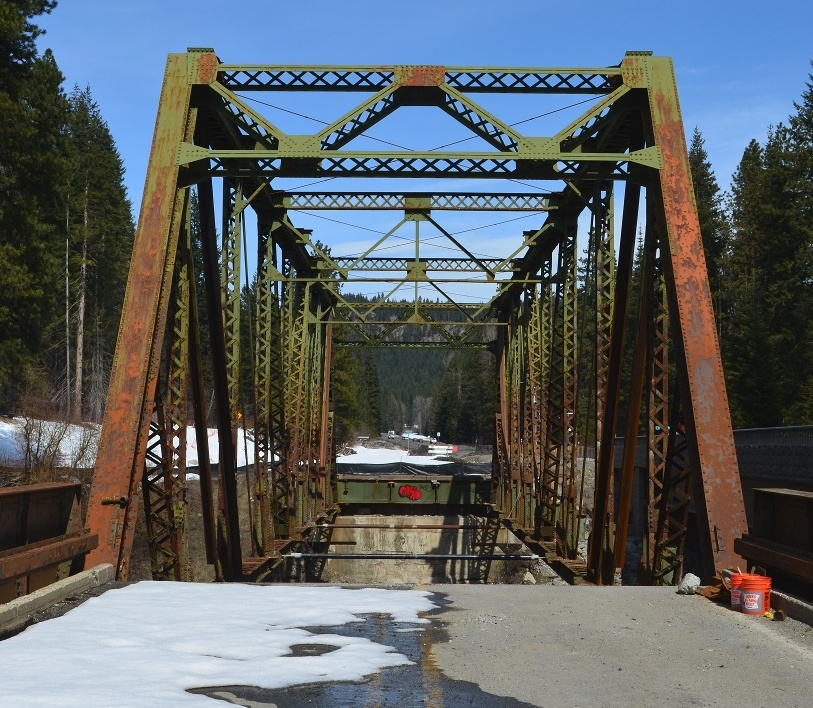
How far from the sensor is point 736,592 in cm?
834

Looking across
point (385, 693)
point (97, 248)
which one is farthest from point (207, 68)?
point (97, 248)

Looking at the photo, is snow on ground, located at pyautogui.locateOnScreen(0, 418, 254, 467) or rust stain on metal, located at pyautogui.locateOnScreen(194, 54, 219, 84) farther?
snow on ground, located at pyautogui.locateOnScreen(0, 418, 254, 467)

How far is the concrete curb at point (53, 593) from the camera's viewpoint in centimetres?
719

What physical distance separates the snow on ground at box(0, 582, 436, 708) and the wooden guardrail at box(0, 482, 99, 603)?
50cm

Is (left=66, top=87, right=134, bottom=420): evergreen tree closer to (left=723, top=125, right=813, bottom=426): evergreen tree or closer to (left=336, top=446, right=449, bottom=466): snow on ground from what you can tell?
(left=336, top=446, right=449, bottom=466): snow on ground

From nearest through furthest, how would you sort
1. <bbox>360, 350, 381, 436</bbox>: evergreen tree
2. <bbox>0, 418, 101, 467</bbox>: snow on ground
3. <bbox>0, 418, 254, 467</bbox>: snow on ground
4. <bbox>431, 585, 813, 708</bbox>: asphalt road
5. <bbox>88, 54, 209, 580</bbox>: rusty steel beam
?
<bbox>431, 585, 813, 708</bbox>: asphalt road
<bbox>88, 54, 209, 580</bbox>: rusty steel beam
<bbox>0, 418, 101, 467</bbox>: snow on ground
<bbox>0, 418, 254, 467</bbox>: snow on ground
<bbox>360, 350, 381, 436</bbox>: evergreen tree

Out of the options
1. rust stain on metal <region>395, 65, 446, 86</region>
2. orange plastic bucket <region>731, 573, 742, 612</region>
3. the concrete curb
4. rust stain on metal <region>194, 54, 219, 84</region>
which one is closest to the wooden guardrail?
the concrete curb

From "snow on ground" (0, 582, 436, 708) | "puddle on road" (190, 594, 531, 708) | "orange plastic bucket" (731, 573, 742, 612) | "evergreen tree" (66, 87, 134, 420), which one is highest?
"evergreen tree" (66, 87, 134, 420)

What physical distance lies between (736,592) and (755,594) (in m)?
0.29

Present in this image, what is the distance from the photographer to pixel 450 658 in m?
6.51

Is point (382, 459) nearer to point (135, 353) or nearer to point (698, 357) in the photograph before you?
point (135, 353)

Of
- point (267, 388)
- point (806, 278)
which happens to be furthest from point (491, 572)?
point (806, 278)

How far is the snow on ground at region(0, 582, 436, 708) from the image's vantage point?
5336 mm

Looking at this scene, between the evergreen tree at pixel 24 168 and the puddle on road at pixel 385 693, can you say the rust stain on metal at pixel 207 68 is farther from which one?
the evergreen tree at pixel 24 168
